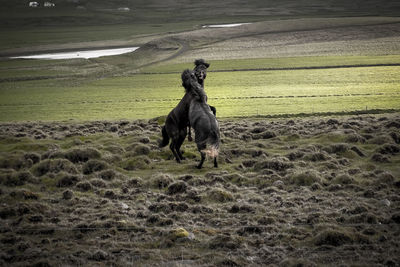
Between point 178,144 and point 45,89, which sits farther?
point 45,89

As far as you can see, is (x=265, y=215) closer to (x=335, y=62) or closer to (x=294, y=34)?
(x=335, y=62)

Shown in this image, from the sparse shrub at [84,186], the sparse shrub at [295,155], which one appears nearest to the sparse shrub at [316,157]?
the sparse shrub at [295,155]

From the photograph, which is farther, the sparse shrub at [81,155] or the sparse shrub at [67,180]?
the sparse shrub at [81,155]

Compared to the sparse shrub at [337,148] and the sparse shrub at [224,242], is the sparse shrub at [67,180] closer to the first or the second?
the sparse shrub at [224,242]

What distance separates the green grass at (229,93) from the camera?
32.0 meters

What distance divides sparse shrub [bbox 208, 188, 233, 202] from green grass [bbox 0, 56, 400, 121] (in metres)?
17.1

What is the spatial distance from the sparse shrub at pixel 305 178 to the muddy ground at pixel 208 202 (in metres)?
0.03

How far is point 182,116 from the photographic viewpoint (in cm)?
1616

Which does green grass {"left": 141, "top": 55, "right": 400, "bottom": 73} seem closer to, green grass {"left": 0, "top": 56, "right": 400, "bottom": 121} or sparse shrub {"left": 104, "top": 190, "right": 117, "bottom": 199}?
green grass {"left": 0, "top": 56, "right": 400, "bottom": 121}

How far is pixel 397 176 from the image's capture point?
13555 millimetres

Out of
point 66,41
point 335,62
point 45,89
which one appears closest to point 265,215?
point 45,89

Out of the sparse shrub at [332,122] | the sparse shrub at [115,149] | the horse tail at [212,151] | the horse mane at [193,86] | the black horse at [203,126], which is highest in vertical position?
the horse mane at [193,86]

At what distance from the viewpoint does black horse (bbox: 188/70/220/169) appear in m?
14.5

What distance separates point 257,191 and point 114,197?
4.26 metres
